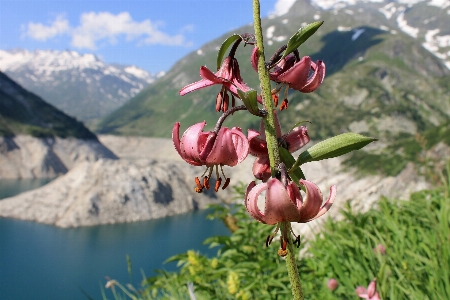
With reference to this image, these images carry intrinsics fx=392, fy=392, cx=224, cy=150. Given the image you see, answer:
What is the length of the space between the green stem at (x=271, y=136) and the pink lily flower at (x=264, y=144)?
0.13 m

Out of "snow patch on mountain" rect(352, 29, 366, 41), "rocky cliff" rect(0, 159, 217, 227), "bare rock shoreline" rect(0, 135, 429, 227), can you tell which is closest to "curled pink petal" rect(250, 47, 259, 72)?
"bare rock shoreline" rect(0, 135, 429, 227)

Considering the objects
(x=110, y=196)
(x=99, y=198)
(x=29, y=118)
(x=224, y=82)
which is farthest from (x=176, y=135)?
(x=29, y=118)

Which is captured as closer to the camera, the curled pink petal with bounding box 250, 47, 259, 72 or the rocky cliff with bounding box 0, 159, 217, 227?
the curled pink petal with bounding box 250, 47, 259, 72

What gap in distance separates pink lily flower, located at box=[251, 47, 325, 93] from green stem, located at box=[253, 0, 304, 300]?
0.05m

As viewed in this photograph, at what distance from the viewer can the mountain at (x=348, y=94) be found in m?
93.2

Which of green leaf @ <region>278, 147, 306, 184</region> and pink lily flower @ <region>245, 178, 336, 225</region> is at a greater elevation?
green leaf @ <region>278, 147, 306, 184</region>

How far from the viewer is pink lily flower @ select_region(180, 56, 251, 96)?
125 cm

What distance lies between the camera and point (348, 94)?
107062 mm

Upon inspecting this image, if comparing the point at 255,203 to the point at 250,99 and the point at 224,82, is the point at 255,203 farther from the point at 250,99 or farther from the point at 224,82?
the point at 224,82

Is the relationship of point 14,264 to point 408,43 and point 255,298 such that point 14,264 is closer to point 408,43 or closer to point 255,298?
point 255,298

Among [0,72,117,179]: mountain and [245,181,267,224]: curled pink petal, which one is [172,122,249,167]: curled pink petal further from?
[0,72,117,179]: mountain

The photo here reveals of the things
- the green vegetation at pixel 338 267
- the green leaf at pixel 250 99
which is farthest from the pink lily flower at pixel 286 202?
the green vegetation at pixel 338 267

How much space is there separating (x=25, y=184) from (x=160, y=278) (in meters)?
59.9

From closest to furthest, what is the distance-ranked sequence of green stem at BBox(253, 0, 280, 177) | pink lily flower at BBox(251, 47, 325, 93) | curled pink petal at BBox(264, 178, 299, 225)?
curled pink petal at BBox(264, 178, 299, 225) → green stem at BBox(253, 0, 280, 177) → pink lily flower at BBox(251, 47, 325, 93)
